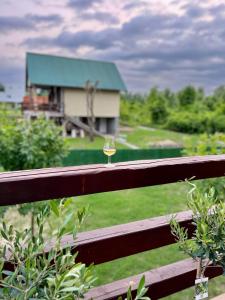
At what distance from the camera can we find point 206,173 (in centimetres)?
127

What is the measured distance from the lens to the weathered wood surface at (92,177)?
0.83 m

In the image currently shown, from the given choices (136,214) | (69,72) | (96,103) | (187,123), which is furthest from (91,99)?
(136,214)

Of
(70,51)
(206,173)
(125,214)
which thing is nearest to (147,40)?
(70,51)

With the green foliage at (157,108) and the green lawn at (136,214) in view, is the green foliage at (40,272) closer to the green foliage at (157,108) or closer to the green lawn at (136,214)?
the green lawn at (136,214)

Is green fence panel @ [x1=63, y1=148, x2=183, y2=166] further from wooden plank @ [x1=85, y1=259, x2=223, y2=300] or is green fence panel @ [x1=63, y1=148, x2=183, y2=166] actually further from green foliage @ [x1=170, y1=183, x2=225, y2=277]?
green foliage @ [x1=170, y1=183, x2=225, y2=277]

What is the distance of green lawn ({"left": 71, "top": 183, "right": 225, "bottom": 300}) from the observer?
2617 mm

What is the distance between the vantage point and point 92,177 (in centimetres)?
96

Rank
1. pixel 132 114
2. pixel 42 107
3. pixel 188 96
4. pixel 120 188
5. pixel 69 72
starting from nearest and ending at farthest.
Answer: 1. pixel 120 188
2. pixel 42 107
3. pixel 69 72
4. pixel 132 114
5. pixel 188 96

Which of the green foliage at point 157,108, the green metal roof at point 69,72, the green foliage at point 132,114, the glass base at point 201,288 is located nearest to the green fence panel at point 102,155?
the glass base at point 201,288

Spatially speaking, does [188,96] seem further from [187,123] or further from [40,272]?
[40,272]

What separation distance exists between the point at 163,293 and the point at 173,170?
20.8 inches

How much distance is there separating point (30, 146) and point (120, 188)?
Result: 230 centimetres

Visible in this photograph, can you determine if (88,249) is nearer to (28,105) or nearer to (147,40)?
(28,105)

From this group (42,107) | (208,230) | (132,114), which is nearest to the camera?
(208,230)
